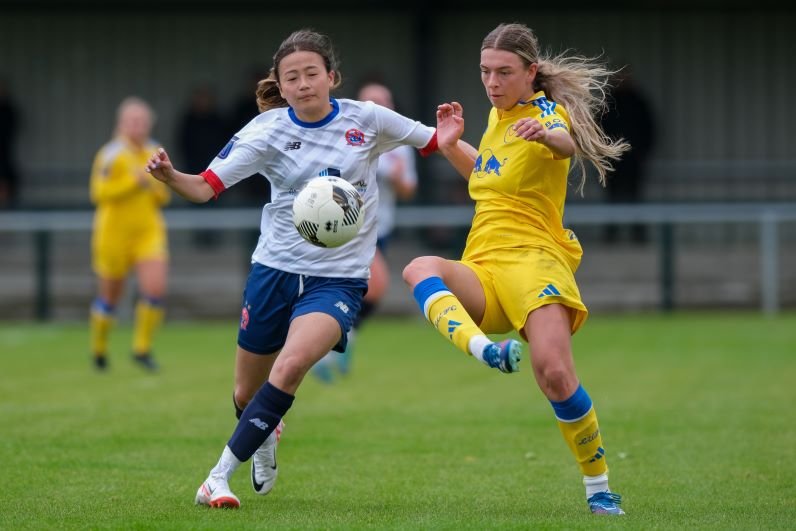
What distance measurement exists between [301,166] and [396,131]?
1.66 feet

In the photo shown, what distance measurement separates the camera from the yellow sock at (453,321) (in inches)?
210

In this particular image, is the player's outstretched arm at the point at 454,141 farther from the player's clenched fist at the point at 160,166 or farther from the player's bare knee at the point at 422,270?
the player's clenched fist at the point at 160,166

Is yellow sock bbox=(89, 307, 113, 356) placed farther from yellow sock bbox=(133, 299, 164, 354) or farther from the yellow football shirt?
the yellow football shirt

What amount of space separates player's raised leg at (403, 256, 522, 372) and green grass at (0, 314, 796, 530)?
A: 28.3 inches

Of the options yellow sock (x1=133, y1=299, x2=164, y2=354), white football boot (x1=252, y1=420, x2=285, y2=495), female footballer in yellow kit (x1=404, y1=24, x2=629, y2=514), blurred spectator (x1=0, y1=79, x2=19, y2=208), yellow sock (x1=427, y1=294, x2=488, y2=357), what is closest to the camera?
yellow sock (x1=427, y1=294, x2=488, y2=357)

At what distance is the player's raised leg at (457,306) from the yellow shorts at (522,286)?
0.06 m

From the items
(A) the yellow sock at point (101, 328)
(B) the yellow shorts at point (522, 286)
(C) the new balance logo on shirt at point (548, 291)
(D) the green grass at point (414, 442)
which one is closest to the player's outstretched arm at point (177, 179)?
(B) the yellow shorts at point (522, 286)

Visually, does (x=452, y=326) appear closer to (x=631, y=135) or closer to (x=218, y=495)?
(x=218, y=495)

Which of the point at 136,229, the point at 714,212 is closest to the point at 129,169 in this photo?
the point at 136,229

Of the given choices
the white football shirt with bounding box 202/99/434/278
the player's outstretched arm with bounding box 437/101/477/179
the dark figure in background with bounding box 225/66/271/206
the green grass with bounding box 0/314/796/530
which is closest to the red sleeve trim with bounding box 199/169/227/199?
the white football shirt with bounding box 202/99/434/278

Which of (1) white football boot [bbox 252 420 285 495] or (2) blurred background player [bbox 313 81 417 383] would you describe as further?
(2) blurred background player [bbox 313 81 417 383]

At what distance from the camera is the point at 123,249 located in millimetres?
12328

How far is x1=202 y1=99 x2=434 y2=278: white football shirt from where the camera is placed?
19.9 feet

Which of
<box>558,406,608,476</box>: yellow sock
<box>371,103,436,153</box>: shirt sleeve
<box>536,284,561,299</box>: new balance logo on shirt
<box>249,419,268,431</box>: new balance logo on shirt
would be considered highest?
<box>371,103,436,153</box>: shirt sleeve
